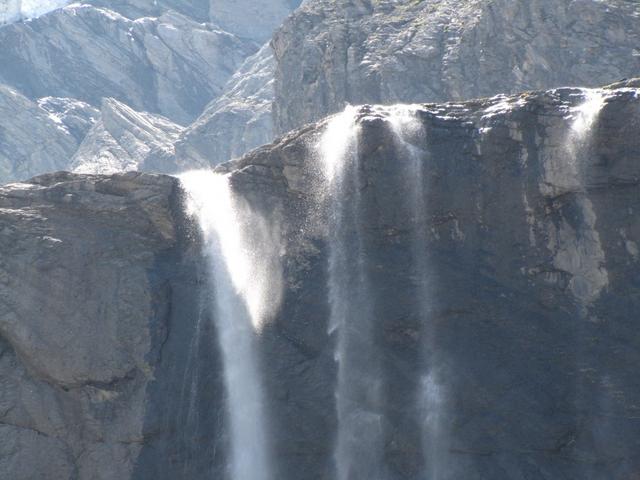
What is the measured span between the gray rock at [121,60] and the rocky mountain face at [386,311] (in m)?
110

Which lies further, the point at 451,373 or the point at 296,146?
the point at 296,146

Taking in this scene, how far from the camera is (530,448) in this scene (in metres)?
31.1

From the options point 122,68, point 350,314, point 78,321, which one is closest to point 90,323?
point 78,321

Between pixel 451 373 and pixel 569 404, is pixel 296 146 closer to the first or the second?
pixel 451 373

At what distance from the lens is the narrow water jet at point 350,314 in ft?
A: 106

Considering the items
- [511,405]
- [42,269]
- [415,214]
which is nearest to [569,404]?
[511,405]

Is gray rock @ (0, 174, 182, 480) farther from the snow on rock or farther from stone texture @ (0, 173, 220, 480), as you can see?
the snow on rock

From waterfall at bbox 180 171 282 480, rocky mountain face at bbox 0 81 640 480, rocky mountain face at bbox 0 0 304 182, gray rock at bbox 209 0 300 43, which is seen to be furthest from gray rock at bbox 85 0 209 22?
rocky mountain face at bbox 0 81 640 480

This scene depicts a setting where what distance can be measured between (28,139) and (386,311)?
10356 cm

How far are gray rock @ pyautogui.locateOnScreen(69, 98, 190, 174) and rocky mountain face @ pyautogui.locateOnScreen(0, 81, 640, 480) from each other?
82786 mm

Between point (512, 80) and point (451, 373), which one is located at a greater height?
point (512, 80)

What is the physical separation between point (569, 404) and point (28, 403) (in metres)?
16.2

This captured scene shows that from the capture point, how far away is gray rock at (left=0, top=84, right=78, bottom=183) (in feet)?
413

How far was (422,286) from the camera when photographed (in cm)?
3328
